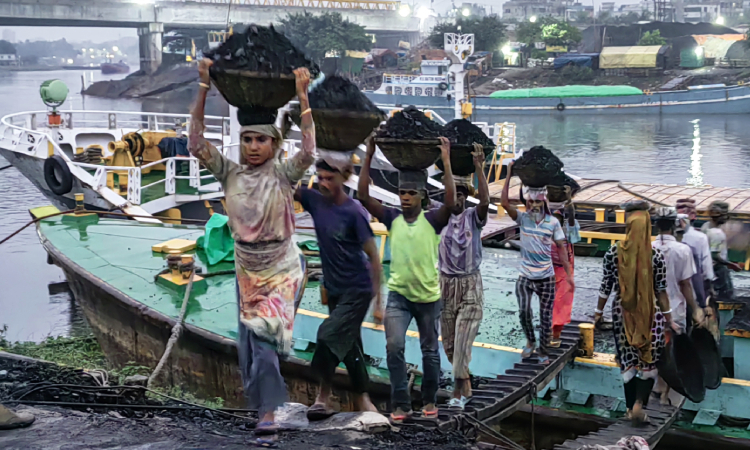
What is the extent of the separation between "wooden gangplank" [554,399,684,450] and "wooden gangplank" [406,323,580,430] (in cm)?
45

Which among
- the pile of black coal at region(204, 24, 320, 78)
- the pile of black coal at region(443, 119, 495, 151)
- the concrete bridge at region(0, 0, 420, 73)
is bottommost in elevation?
the pile of black coal at region(443, 119, 495, 151)

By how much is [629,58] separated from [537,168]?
51.3 meters

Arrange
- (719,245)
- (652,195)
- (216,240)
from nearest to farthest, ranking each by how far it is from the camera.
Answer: (719,245), (216,240), (652,195)

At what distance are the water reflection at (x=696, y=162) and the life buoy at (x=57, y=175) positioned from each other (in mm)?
19044

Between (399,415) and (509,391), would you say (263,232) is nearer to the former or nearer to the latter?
(399,415)

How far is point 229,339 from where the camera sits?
766 cm

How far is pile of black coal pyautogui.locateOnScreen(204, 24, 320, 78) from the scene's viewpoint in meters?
3.94

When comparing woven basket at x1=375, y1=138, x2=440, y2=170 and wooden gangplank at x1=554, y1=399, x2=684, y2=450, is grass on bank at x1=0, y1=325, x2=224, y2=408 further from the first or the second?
wooden gangplank at x1=554, y1=399, x2=684, y2=450

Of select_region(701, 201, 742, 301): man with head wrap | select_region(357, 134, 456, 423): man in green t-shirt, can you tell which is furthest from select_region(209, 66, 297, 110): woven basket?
select_region(701, 201, 742, 301): man with head wrap

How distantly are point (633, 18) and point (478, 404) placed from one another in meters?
94.4

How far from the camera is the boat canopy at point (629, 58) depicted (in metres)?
52.5

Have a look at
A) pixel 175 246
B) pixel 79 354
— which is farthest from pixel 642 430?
pixel 79 354

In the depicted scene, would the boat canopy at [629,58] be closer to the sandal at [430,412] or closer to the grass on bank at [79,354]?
the grass on bank at [79,354]

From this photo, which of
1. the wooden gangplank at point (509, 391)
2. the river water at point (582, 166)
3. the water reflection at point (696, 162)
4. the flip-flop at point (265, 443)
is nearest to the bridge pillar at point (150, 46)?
the river water at point (582, 166)
